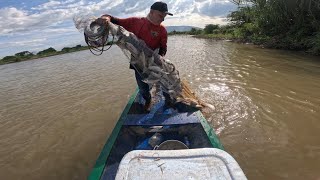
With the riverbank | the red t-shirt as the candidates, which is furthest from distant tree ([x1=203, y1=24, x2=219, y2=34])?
the red t-shirt

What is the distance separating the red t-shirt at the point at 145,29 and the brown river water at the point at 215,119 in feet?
7.84

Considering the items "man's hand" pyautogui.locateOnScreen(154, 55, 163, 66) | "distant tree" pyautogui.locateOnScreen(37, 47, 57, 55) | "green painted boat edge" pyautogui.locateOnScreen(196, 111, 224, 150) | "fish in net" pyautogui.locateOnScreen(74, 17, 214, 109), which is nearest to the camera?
"green painted boat edge" pyautogui.locateOnScreen(196, 111, 224, 150)

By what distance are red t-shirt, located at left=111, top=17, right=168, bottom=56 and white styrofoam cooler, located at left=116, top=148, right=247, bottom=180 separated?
110 inches

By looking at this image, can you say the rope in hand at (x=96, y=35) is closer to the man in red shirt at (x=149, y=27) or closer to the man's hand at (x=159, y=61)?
A: the man in red shirt at (x=149, y=27)

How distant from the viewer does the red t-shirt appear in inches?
192

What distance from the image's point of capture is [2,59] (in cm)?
3322

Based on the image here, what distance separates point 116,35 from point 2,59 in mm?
33664

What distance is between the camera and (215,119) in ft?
21.5

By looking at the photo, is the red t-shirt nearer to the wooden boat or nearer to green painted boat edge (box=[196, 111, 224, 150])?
the wooden boat

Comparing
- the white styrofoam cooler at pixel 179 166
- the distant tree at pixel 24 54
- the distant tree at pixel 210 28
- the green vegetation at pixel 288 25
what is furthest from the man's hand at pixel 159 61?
the distant tree at pixel 210 28

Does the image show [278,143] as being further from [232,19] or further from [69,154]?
[232,19]

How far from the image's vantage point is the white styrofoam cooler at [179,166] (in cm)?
228

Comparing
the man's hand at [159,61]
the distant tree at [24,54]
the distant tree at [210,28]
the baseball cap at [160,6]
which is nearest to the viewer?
the baseball cap at [160,6]

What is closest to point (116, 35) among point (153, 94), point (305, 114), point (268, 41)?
point (153, 94)
